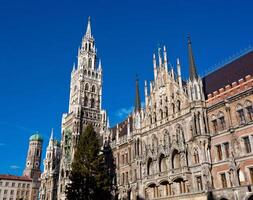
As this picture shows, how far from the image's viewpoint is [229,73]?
3919cm

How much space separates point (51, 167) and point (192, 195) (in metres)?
51.2

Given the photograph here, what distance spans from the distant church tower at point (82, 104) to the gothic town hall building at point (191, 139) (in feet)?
40.4

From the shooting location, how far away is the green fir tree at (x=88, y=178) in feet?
121

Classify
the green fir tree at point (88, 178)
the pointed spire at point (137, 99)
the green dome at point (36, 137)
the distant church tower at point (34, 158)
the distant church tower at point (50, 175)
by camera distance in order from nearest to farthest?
1. the green fir tree at point (88, 178)
2. the pointed spire at point (137, 99)
3. the distant church tower at point (50, 175)
4. the distant church tower at point (34, 158)
5. the green dome at point (36, 137)

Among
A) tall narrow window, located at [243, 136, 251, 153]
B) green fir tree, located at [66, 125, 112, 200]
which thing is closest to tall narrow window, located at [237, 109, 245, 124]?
tall narrow window, located at [243, 136, 251, 153]

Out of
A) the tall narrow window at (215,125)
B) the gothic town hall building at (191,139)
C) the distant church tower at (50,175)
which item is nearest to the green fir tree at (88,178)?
the gothic town hall building at (191,139)

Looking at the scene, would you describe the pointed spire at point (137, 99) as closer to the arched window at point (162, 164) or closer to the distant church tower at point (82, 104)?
the arched window at point (162, 164)

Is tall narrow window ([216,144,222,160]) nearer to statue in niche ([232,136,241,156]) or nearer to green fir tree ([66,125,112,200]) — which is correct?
statue in niche ([232,136,241,156])

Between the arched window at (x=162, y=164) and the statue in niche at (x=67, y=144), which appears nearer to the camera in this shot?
the arched window at (x=162, y=164)

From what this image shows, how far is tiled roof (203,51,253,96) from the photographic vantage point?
119 ft

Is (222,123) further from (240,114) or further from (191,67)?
(191,67)

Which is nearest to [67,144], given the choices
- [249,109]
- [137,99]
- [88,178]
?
[137,99]

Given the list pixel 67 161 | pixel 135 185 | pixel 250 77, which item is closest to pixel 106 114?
pixel 67 161

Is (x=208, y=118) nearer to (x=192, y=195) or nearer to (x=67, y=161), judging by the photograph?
(x=192, y=195)
